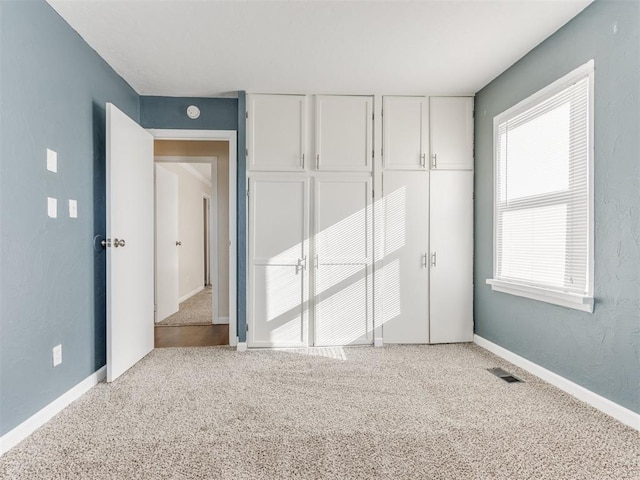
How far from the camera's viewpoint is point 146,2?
2.14m

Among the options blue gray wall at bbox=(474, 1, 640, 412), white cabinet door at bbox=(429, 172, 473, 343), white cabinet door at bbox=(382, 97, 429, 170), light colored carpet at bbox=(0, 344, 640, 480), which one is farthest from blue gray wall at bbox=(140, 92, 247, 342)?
blue gray wall at bbox=(474, 1, 640, 412)

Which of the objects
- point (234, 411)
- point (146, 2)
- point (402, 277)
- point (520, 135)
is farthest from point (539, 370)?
point (146, 2)

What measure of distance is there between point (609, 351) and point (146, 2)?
10.7 feet

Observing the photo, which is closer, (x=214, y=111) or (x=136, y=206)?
(x=136, y=206)

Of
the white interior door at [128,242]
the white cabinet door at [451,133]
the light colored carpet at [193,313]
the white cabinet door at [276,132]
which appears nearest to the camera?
the white interior door at [128,242]

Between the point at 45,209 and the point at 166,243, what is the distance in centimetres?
296

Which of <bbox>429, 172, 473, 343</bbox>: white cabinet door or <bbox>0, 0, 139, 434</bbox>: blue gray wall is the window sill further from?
<bbox>0, 0, 139, 434</bbox>: blue gray wall

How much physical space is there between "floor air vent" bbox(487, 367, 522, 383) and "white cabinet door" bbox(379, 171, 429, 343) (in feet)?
2.56

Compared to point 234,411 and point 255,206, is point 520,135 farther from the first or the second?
point 234,411

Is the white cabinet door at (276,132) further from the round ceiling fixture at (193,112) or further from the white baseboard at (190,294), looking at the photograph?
the white baseboard at (190,294)

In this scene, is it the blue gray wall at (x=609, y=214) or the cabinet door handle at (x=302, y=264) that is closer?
the blue gray wall at (x=609, y=214)

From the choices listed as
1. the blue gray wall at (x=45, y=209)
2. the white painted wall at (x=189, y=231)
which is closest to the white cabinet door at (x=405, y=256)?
the blue gray wall at (x=45, y=209)

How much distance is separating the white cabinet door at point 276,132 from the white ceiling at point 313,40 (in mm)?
111

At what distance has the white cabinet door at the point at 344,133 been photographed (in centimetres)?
345
